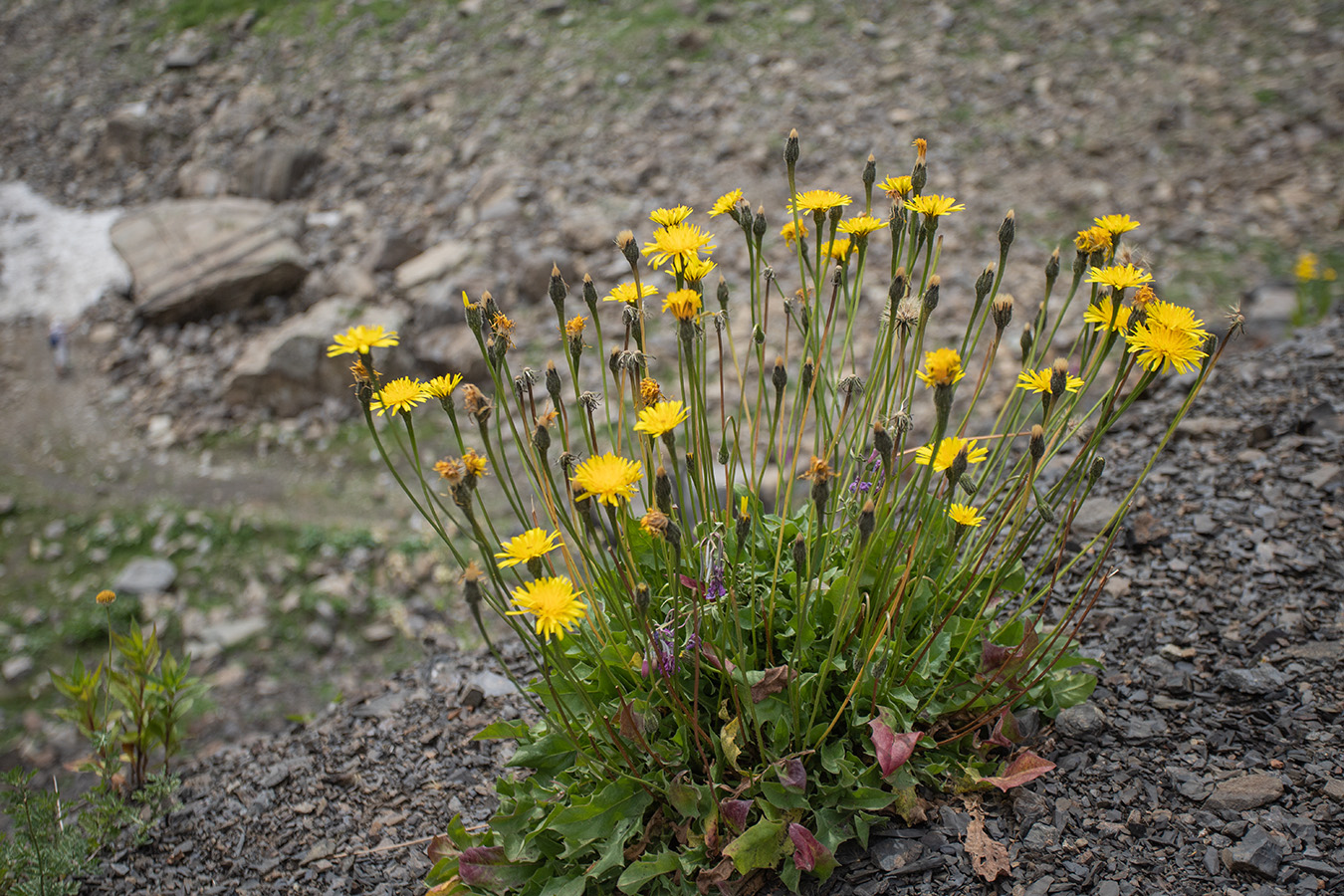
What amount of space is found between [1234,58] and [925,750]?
6.92 m

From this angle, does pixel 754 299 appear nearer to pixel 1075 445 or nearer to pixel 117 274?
pixel 1075 445

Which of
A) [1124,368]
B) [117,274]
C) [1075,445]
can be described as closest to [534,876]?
[1124,368]

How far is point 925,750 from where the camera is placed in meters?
2.06

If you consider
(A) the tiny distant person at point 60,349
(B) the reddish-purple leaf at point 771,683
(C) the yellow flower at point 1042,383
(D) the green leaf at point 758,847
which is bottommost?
(A) the tiny distant person at point 60,349

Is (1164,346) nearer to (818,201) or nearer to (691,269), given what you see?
(818,201)

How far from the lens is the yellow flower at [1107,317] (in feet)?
5.81

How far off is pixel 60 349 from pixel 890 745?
292 inches

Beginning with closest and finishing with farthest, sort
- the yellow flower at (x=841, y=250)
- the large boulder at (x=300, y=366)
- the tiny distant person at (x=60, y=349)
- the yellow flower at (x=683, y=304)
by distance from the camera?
the yellow flower at (x=683, y=304) → the yellow flower at (x=841, y=250) → the large boulder at (x=300, y=366) → the tiny distant person at (x=60, y=349)

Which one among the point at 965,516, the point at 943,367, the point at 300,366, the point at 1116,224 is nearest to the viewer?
the point at 943,367

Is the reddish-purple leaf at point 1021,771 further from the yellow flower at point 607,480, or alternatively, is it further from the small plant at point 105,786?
the small plant at point 105,786

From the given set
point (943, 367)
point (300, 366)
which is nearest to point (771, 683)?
point (943, 367)

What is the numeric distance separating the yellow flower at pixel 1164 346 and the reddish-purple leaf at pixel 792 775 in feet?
3.69

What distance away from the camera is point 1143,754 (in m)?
2.09

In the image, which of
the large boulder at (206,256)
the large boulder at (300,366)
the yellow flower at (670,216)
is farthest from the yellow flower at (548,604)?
the large boulder at (206,256)
